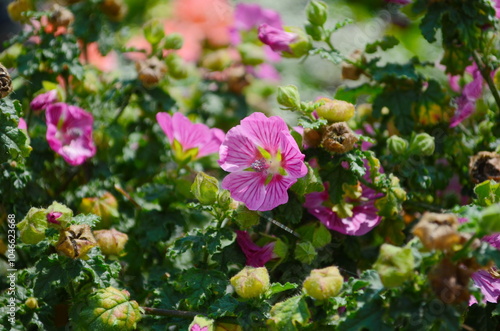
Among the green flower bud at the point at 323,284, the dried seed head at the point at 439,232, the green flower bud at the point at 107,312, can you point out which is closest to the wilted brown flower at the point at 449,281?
the dried seed head at the point at 439,232

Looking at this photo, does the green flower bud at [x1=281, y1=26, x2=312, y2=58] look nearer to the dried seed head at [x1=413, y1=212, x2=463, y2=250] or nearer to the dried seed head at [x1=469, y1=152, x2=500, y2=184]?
the dried seed head at [x1=469, y1=152, x2=500, y2=184]

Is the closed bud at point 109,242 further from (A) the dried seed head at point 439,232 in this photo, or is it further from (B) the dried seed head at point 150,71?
(A) the dried seed head at point 439,232

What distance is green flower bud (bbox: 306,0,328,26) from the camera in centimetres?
125

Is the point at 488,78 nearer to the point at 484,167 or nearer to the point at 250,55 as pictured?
the point at 484,167

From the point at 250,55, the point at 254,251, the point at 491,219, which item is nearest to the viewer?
the point at 491,219

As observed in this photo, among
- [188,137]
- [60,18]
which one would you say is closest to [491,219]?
[188,137]

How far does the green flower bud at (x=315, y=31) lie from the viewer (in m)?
1.28

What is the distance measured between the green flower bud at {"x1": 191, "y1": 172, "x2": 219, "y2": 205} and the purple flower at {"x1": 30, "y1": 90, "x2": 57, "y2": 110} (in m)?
0.44

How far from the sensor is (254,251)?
1125 mm

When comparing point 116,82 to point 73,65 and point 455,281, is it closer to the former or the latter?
point 73,65

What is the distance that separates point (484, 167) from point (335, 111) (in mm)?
324

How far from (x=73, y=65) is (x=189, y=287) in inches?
24.6

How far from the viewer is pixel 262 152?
1131mm

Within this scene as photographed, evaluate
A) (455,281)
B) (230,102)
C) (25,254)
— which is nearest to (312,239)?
(455,281)
